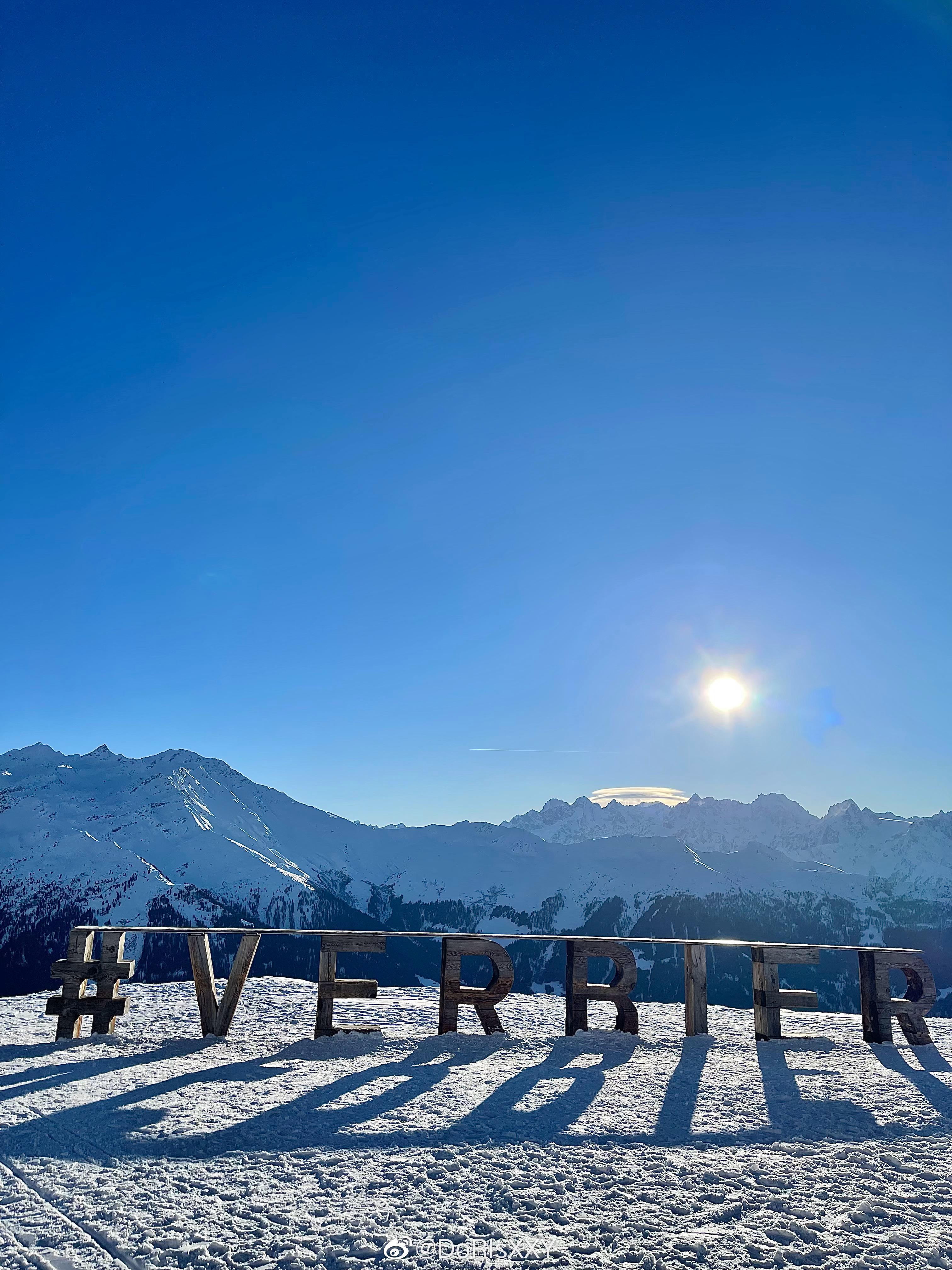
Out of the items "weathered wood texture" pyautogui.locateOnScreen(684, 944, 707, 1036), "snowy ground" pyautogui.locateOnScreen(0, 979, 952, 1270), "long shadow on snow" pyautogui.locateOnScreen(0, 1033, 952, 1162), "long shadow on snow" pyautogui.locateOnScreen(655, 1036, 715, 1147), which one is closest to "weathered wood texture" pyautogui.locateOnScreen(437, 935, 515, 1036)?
"snowy ground" pyautogui.locateOnScreen(0, 979, 952, 1270)

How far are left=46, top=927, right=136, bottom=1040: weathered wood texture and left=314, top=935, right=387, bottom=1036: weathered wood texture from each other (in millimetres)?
3590

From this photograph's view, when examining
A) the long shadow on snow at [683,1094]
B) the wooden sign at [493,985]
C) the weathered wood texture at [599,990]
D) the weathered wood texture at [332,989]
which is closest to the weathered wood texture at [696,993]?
the wooden sign at [493,985]

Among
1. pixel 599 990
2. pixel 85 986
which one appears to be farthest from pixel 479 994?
pixel 85 986

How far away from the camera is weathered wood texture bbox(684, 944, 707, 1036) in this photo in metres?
15.0

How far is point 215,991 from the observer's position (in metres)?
14.5

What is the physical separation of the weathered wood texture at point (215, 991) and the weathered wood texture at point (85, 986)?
4.18ft

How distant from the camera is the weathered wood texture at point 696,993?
15023 millimetres

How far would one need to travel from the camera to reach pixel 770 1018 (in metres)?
14.7

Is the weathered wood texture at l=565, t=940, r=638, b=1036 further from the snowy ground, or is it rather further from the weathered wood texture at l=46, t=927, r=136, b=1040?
the weathered wood texture at l=46, t=927, r=136, b=1040

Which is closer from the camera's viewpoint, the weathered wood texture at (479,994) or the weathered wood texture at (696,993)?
the weathered wood texture at (479,994)

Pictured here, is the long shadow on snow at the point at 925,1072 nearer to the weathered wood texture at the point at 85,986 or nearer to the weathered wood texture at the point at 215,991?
the weathered wood texture at the point at 215,991

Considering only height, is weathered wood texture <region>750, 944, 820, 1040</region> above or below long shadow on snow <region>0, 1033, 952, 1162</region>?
above

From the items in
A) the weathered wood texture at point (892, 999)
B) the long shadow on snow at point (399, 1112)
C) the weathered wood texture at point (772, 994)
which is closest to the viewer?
the long shadow on snow at point (399, 1112)

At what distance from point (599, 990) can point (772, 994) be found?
3.29m
